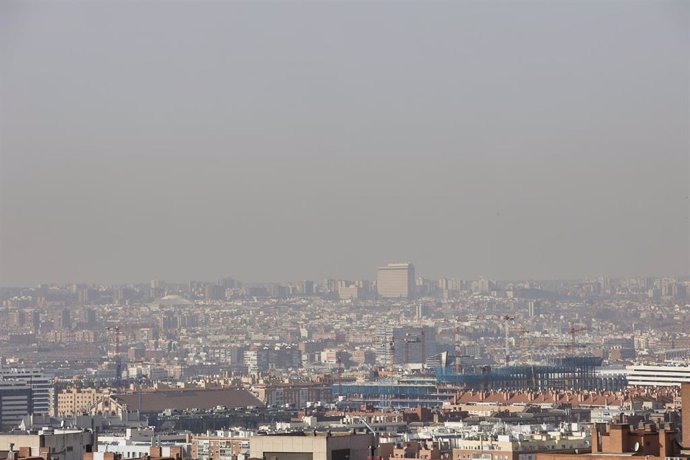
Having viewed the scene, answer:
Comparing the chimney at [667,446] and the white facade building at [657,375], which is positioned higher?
the white facade building at [657,375]

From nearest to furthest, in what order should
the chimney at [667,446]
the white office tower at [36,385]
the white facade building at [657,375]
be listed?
the chimney at [667,446] → the white office tower at [36,385] → the white facade building at [657,375]

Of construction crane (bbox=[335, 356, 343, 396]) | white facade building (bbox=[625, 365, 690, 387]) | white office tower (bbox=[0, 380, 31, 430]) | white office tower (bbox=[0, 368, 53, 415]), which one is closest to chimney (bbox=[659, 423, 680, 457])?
white office tower (bbox=[0, 380, 31, 430])

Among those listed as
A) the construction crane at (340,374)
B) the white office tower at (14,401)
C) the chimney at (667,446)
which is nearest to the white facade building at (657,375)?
the construction crane at (340,374)

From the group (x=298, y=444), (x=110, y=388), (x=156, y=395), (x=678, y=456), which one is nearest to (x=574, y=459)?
(x=678, y=456)

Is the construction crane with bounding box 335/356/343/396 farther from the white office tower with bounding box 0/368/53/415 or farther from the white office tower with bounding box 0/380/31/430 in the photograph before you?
the white office tower with bounding box 0/380/31/430

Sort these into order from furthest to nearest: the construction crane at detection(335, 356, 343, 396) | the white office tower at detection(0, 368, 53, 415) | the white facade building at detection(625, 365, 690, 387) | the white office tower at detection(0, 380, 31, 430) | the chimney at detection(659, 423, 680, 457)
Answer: the construction crane at detection(335, 356, 343, 396) < the white facade building at detection(625, 365, 690, 387) < the white office tower at detection(0, 368, 53, 415) < the white office tower at detection(0, 380, 31, 430) < the chimney at detection(659, 423, 680, 457)

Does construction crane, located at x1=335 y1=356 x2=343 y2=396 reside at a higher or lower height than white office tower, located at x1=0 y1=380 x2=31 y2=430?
higher

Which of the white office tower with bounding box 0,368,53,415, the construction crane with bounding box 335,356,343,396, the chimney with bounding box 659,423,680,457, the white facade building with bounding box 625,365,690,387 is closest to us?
the chimney with bounding box 659,423,680,457

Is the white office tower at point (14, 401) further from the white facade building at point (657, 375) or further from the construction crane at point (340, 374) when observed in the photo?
the white facade building at point (657, 375)

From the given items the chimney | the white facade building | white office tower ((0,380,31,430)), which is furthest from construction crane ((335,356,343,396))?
the chimney

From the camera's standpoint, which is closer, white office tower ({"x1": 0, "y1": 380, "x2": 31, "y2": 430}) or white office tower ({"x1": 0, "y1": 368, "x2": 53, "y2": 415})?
white office tower ({"x1": 0, "y1": 380, "x2": 31, "y2": 430})

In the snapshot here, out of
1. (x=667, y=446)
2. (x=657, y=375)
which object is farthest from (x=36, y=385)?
(x=667, y=446)
